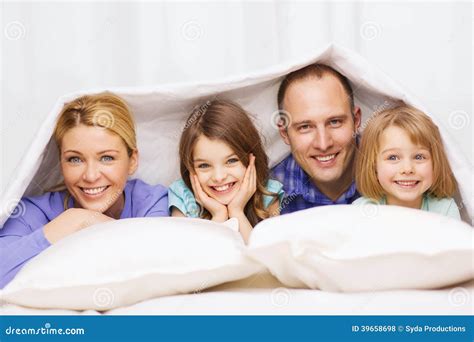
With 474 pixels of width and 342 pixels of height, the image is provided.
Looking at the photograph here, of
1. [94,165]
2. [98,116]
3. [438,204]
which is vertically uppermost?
[98,116]

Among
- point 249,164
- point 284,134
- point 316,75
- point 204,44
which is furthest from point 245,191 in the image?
point 204,44

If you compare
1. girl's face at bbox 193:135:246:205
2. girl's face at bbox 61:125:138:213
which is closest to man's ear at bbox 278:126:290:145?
girl's face at bbox 193:135:246:205

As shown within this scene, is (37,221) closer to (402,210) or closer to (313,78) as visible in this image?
(313,78)

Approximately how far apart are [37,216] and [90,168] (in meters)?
0.16

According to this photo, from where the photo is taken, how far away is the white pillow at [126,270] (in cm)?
123

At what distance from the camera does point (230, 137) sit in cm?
163

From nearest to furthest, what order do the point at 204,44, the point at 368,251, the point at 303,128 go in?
the point at 368,251
the point at 303,128
the point at 204,44

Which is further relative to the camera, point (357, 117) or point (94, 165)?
point (357, 117)

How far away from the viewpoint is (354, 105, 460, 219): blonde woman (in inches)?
61.4

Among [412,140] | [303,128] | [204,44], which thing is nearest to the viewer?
[412,140]

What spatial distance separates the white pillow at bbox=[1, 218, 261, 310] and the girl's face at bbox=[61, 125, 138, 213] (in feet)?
1.06

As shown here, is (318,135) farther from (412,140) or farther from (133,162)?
(133,162)

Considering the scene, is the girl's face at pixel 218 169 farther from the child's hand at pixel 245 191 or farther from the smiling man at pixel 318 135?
the smiling man at pixel 318 135

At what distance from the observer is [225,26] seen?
2088mm
